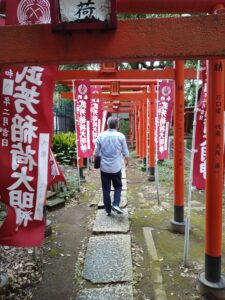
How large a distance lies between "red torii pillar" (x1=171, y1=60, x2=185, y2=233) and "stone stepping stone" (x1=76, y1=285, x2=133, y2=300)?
7.46 ft

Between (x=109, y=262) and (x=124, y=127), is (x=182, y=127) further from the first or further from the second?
(x=124, y=127)

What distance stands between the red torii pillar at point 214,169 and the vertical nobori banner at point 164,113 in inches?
172

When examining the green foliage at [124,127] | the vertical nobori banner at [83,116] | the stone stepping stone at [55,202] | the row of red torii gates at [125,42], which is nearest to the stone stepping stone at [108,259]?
the stone stepping stone at [55,202]

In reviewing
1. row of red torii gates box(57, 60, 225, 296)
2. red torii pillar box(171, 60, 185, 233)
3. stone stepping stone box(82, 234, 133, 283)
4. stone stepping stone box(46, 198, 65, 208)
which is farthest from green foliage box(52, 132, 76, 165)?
stone stepping stone box(82, 234, 133, 283)

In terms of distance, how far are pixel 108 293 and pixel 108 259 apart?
839 millimetres

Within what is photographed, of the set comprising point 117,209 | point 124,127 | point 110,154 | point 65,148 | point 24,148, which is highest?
point 24,148

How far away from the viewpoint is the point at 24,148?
11.2ft

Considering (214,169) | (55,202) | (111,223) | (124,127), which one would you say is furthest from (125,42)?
(124,127)

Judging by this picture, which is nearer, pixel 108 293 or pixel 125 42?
pixel 125 42

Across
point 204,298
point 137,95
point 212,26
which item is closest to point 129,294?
point 204,298

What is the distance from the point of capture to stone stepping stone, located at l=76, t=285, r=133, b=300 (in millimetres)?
3750

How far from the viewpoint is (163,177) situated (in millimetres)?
10945

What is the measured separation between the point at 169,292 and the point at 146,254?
1060 millimetres

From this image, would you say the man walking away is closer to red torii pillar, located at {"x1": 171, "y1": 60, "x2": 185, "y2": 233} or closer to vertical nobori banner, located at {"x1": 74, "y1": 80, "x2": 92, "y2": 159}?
red torii pillar, located at {"x1": 171, "y1": 60, "x2": 185, "y2": 233}
